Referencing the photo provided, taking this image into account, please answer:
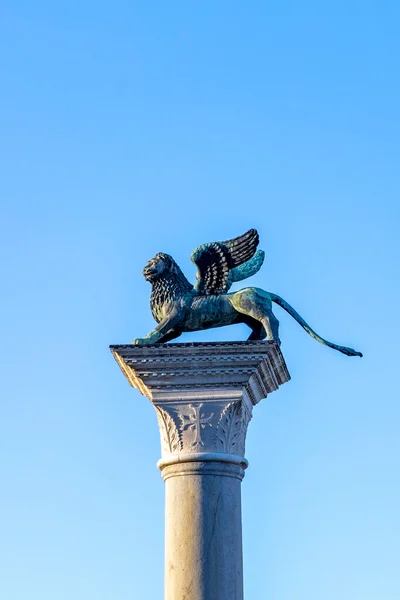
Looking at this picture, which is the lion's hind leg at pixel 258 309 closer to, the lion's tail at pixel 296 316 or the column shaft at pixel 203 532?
the lion's tail at pixel 296 316

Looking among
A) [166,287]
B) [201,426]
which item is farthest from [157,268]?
[201,426]

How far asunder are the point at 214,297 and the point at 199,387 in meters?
1.54

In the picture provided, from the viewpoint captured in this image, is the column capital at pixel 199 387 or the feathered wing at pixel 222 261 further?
the feathered wing at pixel 222 261

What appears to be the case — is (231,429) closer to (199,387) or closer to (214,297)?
(199,387)

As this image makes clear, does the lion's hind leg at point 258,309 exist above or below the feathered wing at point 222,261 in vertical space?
below

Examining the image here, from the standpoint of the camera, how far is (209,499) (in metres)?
14.5

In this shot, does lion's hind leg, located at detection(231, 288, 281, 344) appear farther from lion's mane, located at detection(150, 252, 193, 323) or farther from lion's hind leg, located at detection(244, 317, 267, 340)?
lion's mane, located at detection(150, 252, 193, 323)

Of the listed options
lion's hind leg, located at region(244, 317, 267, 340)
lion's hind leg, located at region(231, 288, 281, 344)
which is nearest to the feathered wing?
lion's hind leg, located at region(231, 288, 281, 344)

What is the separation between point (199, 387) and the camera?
15016 millimetres

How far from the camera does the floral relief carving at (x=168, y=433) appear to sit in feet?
48.9

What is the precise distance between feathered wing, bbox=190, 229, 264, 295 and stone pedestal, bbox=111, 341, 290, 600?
4.96 feet

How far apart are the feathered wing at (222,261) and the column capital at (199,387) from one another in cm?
151

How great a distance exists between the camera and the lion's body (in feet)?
51.5

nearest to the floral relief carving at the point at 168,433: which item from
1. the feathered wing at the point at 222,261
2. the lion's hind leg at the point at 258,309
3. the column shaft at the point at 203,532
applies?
the column shaft at the point at 203,532
